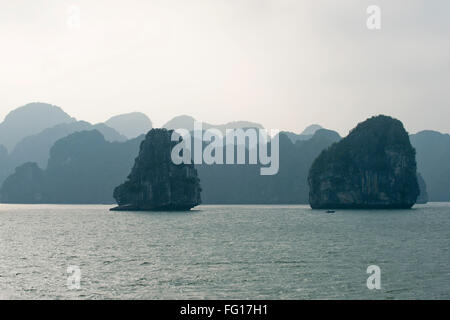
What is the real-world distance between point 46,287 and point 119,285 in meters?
6.26

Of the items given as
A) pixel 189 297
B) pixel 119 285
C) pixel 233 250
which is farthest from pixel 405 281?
pixel 233 250

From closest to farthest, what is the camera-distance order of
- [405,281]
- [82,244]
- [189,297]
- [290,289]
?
1. [189,297]
2. [290,289]
3. [405,281]
4. [82,244]

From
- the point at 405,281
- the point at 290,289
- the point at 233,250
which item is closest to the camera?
the point at 290,289

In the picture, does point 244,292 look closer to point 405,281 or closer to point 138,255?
point 405,281

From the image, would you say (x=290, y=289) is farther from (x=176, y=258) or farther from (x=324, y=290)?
(x=176, y=258)

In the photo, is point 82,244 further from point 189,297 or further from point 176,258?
point 189,297

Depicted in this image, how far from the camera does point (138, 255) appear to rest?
226ft

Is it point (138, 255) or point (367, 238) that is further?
point (367, 238)

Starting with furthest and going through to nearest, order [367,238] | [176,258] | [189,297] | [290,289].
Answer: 1. [367,238]
2. [176,258]
3. [290,289]
4. [189,297]

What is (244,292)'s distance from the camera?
140 feet

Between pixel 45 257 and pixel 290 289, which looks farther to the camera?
pixel 45 257

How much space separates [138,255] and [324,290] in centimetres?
3245

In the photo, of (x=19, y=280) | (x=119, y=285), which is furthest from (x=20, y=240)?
(x=119, y=285)

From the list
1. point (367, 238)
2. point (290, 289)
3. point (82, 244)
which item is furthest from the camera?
point (367, 238)
